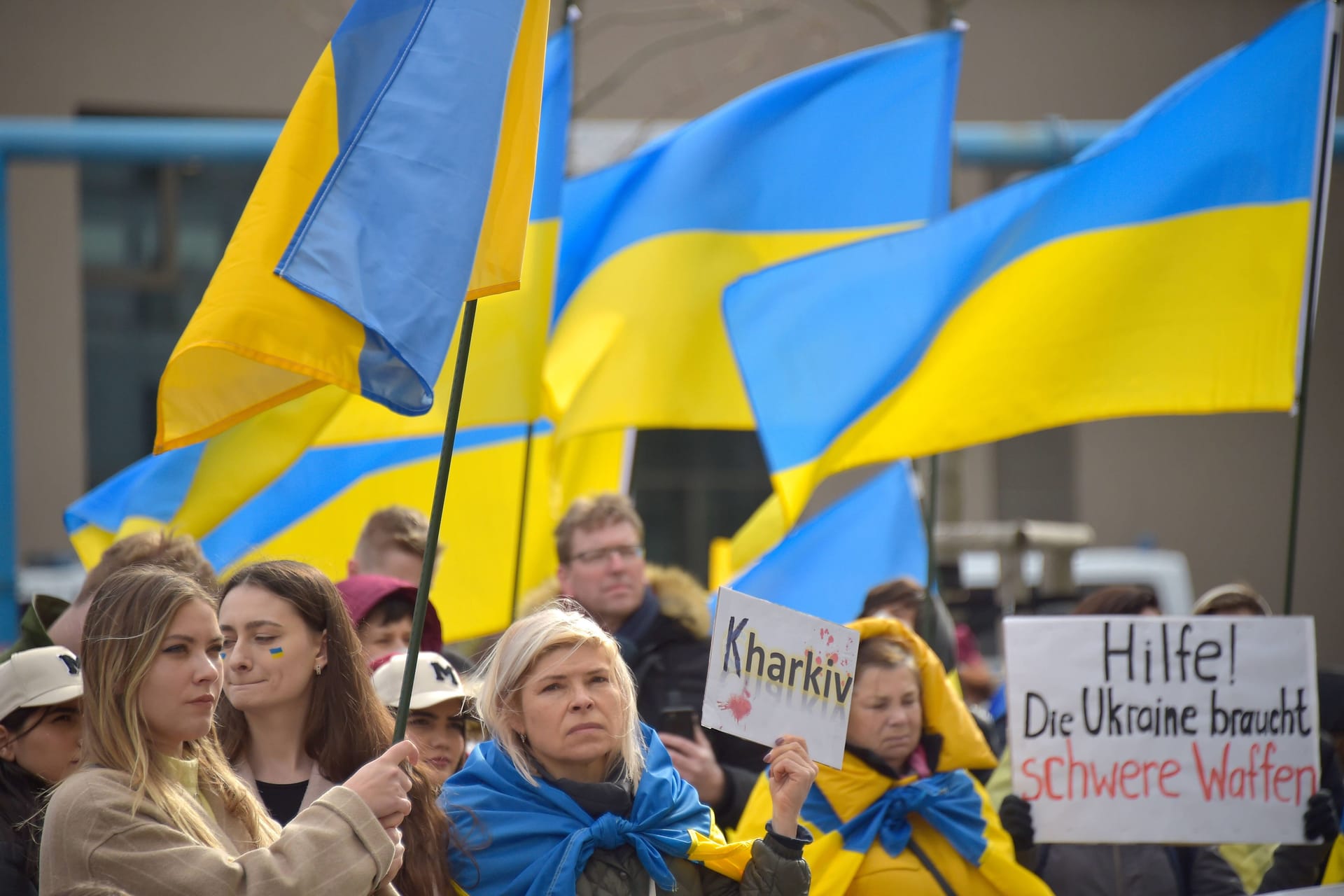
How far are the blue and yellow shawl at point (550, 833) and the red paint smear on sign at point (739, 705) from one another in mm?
177

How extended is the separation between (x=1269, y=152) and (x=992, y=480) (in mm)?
11033

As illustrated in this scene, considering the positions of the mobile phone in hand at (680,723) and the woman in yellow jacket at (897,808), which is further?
the mobile phone in hand at (680,723)

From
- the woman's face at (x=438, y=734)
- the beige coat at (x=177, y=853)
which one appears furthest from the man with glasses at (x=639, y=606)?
the beige coat at (x=177, y=853)

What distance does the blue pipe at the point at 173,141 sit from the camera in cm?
791

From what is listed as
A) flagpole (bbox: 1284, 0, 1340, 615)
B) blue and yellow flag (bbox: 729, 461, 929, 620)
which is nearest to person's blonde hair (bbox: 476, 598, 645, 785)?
flagpole (bbox: 1284, 0, 1340, 615)

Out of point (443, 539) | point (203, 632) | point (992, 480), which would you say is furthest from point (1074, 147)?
point (992, 480)

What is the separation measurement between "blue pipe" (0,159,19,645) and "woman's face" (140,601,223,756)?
16.6 ft

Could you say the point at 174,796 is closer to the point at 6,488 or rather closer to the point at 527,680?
the point at 527,680

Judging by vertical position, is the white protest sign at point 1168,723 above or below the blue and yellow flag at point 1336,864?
above

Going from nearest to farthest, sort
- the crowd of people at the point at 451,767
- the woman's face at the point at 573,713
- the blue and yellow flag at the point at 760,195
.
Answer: the crowd of people at the point at 451,767 < the woman's face at the point at 573,713 < the blue and yellow flag at the point at 760,195

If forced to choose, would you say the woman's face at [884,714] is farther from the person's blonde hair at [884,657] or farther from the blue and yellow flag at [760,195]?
the blue and yellow flag at [760,195]

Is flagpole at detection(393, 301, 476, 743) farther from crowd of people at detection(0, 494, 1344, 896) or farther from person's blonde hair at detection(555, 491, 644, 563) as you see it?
person's blonde hair at detection(555, 491, 644, 563)

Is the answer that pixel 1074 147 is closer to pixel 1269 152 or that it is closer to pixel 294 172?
pixel 1269 152

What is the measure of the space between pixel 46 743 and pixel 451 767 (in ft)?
2.93
